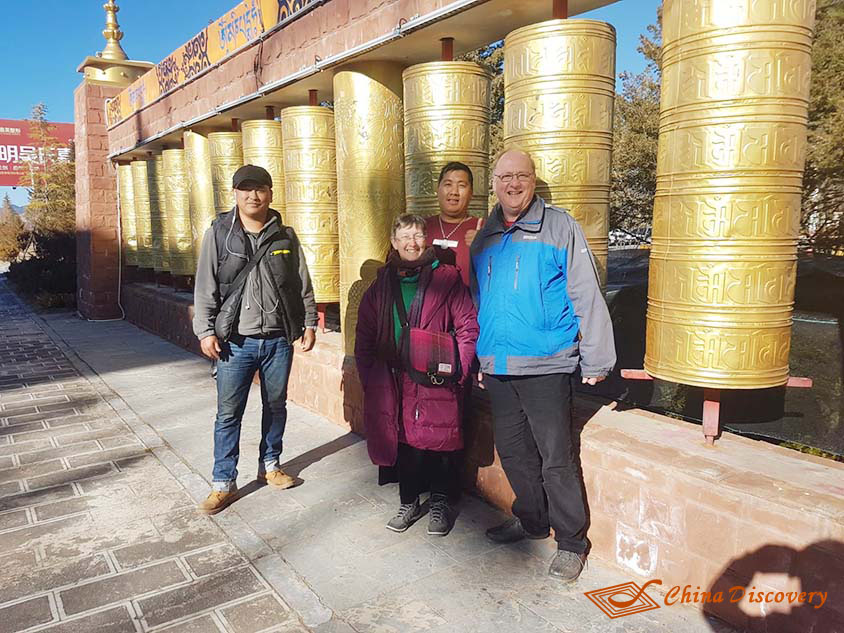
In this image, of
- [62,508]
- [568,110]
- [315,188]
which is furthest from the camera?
[315,188]

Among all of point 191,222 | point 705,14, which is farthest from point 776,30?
point 191,222

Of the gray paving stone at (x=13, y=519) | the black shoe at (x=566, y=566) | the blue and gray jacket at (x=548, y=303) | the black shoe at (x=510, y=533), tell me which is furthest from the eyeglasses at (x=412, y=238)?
the gray paving stone at (x=13, y=519)

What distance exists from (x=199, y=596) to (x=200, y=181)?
6.70m

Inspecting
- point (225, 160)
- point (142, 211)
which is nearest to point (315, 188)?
point (225, 160)

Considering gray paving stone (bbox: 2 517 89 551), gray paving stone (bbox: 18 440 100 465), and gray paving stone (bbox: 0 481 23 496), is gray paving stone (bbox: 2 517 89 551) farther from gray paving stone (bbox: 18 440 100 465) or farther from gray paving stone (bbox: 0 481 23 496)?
gray paving stone (bbox: 18 440 100 465)

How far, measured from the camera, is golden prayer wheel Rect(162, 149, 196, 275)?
9.28 metres

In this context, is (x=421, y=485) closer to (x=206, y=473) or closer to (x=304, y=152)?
(x=206, y=473)

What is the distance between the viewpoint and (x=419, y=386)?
3.24 meters

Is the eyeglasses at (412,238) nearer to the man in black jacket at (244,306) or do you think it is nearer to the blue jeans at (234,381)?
the man in black jacket at (244,306)

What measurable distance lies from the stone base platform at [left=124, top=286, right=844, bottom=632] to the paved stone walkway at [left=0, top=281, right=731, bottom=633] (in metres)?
0.17

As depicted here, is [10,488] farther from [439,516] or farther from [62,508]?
[439,516]

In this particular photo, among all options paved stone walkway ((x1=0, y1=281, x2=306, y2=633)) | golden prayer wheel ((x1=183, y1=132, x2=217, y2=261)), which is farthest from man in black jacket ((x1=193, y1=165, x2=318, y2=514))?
golden prayer wheel ((x1=183, y1=132, x2=217, y2=261))

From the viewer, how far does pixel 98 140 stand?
1173 cm

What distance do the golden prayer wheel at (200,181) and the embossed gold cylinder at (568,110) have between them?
5.85 metres
